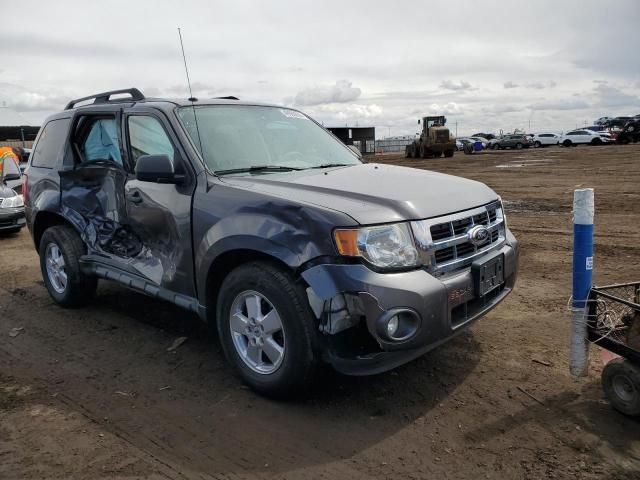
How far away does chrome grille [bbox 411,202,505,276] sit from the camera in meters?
3.21

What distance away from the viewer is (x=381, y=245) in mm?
3137

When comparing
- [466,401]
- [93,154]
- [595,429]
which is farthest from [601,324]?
[93,154]

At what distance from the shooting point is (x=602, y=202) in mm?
12039

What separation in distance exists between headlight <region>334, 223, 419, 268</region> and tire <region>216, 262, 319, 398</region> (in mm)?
398

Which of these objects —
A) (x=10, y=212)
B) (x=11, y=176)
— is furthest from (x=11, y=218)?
(x=11, y=176)

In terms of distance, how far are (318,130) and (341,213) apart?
217cm

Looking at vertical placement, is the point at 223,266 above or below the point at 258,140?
below

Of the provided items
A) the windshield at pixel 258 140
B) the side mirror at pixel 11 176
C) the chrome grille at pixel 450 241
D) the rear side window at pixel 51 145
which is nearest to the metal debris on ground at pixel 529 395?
the chrome grille at pixel 450 241

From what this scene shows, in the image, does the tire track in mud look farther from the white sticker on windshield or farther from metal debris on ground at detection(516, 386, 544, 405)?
the white sticker on windshield

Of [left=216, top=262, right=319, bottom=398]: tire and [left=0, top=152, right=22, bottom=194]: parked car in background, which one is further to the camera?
[left=0, top=152, right=22, bottom=194]: parked car in background

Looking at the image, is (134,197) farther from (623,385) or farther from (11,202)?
(11,202)

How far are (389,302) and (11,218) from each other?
9294 mm

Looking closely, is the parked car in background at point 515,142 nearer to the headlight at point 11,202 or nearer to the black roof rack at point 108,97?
the headlight at point 11,202

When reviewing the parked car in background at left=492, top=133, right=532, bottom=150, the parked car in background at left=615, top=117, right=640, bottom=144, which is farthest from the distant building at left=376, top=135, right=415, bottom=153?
the parked car in background at left=615, top=117, right=640, bottom=144
